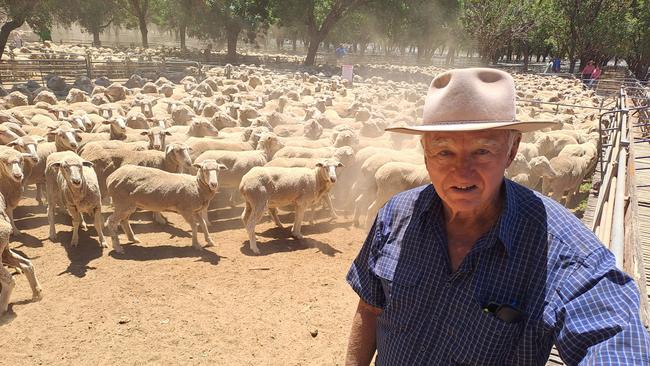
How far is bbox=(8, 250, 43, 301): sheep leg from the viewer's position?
554 centimetres

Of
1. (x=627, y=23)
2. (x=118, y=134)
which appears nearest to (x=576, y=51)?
(x=627, y=23)

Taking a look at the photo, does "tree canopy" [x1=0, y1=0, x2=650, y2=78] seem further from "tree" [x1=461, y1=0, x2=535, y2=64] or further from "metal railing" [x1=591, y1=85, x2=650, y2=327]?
"metal railing" [x1=591, y1=85, x2=650, y2=327]

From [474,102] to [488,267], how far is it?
0.63m

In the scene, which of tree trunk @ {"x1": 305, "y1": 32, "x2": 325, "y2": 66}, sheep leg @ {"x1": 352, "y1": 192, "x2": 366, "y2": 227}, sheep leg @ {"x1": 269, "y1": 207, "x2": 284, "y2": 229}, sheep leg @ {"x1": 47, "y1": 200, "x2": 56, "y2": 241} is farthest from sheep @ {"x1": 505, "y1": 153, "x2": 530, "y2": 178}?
tree trunk @ {"x1": 305, "y1": 32, "x2": 325, "y2": 66}

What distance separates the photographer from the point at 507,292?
156cm

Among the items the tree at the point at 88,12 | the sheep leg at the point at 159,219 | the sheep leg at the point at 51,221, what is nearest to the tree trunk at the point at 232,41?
the tree at the point at 88,12

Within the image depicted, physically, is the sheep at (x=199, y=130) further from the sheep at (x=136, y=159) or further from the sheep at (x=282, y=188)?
the sheep at (x=282, y=188)

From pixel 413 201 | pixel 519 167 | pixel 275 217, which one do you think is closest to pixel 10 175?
pixel 275 217

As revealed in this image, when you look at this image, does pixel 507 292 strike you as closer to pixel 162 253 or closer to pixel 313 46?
pixel 162 253

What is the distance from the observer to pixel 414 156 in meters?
9.40

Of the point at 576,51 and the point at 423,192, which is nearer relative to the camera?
the point at 423,192

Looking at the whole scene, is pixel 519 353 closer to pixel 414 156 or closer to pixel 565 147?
pixel 414 156

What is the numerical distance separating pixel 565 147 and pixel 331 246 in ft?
23.4

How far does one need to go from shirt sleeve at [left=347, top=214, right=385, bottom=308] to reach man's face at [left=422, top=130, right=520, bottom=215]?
44 centimetres
